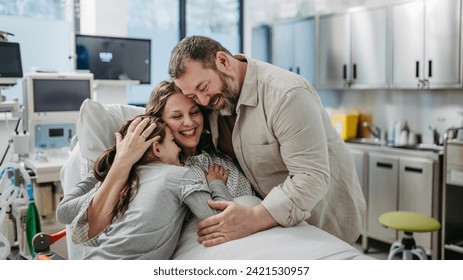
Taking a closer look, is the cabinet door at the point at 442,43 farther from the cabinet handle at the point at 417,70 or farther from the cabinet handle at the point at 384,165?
the cabinet handle at the point at 384,165

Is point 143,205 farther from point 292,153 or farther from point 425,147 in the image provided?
point 425,147

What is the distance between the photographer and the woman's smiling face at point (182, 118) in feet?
4.91

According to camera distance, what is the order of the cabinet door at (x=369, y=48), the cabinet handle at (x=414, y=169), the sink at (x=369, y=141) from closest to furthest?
the cabinet handle at (x=414, y=169) → the cabinet door at (x=369, y=48) → the sink at (x=369, y=141)

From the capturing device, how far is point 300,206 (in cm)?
136

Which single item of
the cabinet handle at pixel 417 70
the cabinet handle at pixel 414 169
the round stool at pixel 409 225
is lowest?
the round stool at pixel 409 225

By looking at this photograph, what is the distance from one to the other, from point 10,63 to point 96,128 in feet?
2.00

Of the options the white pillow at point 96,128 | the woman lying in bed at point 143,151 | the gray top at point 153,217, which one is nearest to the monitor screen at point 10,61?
the white pillow at point 96,128

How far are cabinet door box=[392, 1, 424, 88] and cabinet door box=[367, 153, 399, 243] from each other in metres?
0.55

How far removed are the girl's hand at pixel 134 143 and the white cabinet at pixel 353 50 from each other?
2.49 m

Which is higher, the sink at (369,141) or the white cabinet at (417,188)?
the sink at (369,141)

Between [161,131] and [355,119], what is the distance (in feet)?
9.04

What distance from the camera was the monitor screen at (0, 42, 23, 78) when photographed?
5.94ft
